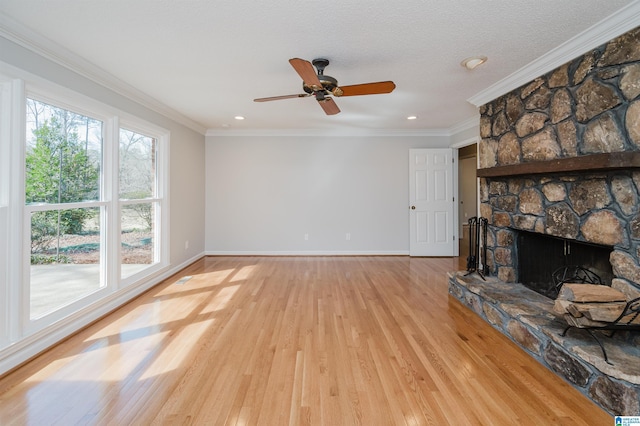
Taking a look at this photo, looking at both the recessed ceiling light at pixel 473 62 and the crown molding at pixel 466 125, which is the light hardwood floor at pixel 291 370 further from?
the crown molding at pixel 466 125

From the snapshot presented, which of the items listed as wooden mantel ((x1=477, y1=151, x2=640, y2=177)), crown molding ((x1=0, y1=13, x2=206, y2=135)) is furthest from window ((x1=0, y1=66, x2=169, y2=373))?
wooden mantel ((x1=477, y1=151, x2=640, y2=177))

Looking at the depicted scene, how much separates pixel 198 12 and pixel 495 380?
312 centimetres

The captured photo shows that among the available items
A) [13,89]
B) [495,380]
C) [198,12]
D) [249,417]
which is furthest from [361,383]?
[13,89]

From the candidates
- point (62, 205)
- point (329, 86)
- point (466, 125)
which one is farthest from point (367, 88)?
point (466, 125)

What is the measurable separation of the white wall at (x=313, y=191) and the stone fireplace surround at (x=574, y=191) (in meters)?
2.44

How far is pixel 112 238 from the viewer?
10.4ft

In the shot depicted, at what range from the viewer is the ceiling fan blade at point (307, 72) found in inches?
82.6

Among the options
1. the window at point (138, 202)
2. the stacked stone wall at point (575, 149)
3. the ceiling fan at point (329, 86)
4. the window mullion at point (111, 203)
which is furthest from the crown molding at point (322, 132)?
the ceiling fan at point (329, 86)

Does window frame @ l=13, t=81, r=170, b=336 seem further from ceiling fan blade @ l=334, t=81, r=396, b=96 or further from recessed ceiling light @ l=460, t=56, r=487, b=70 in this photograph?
recessed ceiling light @ l=460, t=56, r=487, b=70

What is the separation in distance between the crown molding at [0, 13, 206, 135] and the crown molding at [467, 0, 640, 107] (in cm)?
406

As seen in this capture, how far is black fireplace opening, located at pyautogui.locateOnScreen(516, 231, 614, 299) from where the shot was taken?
7.95ft

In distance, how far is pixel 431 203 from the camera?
5.63 m

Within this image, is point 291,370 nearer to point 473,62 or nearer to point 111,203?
point 111,203

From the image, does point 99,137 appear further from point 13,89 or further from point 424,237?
point 424,237
